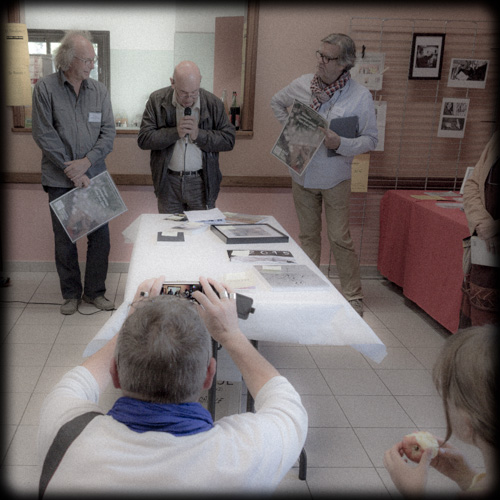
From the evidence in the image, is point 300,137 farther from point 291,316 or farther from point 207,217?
point 291,316

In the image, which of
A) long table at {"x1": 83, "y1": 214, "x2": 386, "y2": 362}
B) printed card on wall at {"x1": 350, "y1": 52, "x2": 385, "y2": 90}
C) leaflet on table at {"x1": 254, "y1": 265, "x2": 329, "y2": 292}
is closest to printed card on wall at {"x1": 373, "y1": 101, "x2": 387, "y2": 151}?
printed card on wall at {"x1": 350, "y1": 52, "x2": 385, "y2": 90}

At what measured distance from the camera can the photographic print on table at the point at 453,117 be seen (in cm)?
432

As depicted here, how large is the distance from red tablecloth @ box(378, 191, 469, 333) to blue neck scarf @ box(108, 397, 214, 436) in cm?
265

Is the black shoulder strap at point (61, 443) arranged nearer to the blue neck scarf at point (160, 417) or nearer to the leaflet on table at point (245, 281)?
the blue neck scarf at point (160, 417)

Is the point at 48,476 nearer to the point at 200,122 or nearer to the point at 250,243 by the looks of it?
the point at 250,243

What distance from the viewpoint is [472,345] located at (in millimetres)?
959

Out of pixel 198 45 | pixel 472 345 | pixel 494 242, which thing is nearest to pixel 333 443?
pixel 494 242

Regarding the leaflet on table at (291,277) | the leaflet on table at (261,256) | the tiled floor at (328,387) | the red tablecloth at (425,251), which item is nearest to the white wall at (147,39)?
the tiled floor at (328,387)

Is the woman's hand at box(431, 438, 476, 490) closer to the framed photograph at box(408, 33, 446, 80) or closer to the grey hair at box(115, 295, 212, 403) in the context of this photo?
the grey hair at box(115, 295, 212, 403)

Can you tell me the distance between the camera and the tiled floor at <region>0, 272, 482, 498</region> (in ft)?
6.97

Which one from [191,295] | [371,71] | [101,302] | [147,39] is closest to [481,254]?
[191,295]

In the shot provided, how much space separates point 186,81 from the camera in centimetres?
310

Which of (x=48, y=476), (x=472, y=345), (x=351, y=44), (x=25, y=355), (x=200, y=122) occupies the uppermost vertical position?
(x=351, y=44)

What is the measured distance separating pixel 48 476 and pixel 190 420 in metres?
0.26
